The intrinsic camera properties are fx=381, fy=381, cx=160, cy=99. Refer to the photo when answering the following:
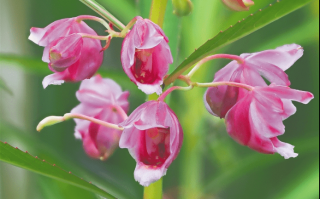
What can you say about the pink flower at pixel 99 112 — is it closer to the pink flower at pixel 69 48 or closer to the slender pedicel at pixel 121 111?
the slender pedicel at pixel 121 111

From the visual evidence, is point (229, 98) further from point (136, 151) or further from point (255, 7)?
point (255, 7)

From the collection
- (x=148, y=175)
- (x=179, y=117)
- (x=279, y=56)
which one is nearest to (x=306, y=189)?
(x=179, y=117)

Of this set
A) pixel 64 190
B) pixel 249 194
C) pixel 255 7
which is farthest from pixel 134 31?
pixel 249 194

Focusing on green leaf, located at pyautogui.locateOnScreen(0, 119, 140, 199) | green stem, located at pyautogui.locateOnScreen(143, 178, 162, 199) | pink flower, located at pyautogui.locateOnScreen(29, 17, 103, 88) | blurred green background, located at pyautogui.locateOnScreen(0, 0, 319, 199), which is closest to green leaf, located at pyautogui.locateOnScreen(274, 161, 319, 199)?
blurred green background, located at pyautogui.locateOnScreen(0, 0, 319, 199)

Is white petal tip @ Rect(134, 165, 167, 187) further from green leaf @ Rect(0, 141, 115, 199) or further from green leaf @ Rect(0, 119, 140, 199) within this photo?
green leaf @ Rect(0, 119, 140, 199)

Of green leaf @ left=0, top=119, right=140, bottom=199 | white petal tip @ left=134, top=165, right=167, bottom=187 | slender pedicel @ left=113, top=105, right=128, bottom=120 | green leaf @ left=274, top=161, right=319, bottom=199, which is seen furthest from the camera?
green leaf @ left=274, top=161, right=319, bottom=199

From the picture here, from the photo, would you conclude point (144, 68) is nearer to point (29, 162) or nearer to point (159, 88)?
point (159, 88)

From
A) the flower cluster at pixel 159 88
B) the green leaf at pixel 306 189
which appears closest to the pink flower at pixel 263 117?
the flower cluster at pixel 159 88
